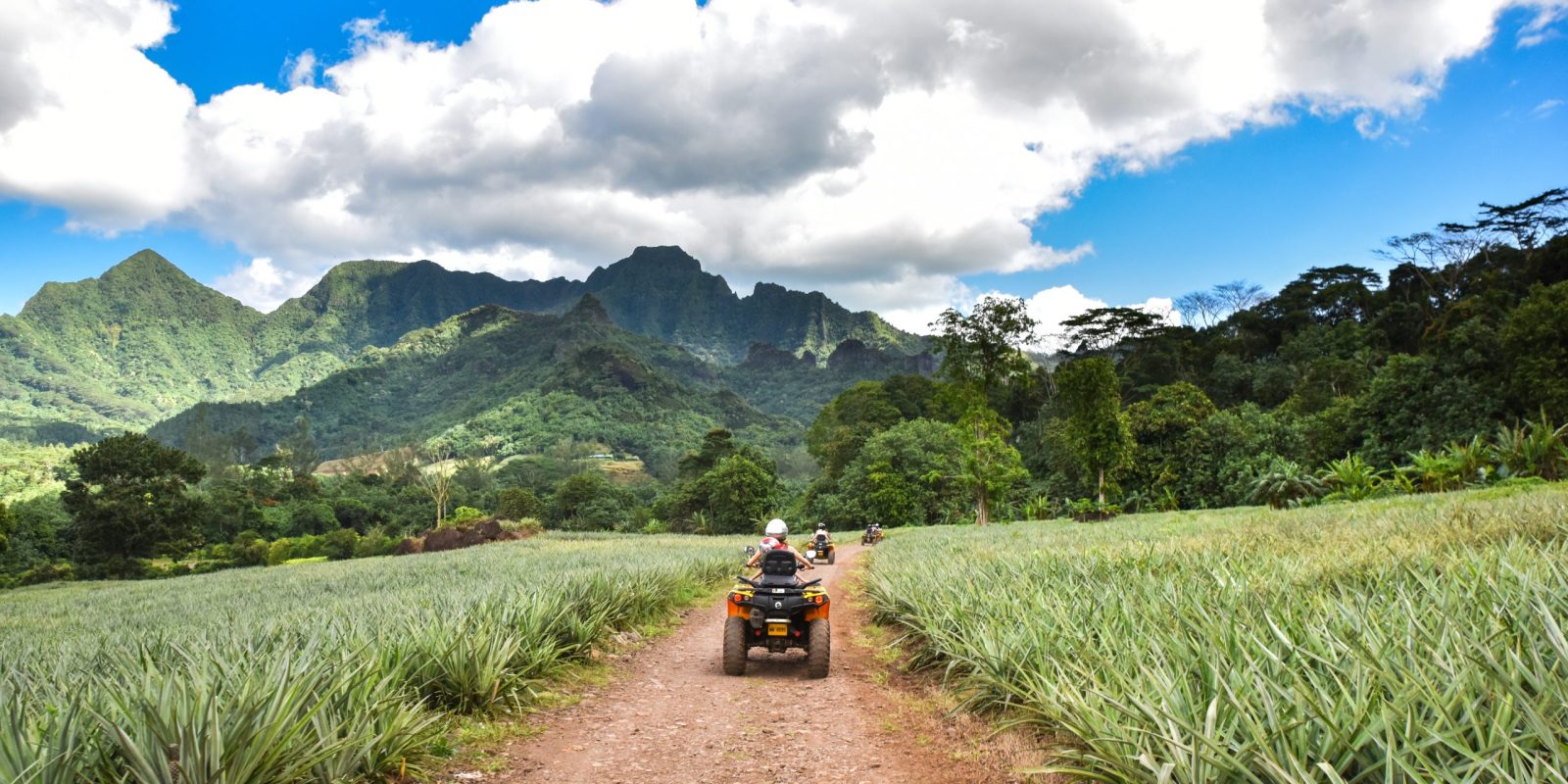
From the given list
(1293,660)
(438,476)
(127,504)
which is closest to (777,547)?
(1293,660)

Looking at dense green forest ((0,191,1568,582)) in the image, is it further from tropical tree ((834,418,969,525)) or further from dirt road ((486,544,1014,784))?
dirt road ((486,544,1014,784))

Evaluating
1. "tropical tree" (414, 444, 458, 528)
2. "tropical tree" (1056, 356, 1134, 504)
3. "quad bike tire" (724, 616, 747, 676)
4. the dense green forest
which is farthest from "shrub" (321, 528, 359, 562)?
"quad bike tire" (724, 616, 747, 676)

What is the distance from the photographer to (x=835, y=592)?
589 inches

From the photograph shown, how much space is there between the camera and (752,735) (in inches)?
222

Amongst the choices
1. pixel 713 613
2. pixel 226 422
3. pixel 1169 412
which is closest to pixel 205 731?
pixel 713 613

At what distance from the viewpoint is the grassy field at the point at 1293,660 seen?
274cm

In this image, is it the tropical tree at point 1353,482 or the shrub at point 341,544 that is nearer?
the tropical tree at point 1353,482

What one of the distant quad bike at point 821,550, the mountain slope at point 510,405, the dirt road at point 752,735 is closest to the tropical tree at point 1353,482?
the distant quad bike at point 821,550

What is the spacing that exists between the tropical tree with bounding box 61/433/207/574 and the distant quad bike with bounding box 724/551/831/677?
48992 mm

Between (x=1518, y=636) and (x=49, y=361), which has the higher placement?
(x=49, y=361)

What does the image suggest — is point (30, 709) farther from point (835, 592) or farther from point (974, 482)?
point (974, 482)

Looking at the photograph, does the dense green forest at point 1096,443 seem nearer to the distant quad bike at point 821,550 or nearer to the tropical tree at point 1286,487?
the tropical tree at point 1286,487

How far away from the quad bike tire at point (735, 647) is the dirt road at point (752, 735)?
0.15m

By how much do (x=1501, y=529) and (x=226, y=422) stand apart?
196 meters
